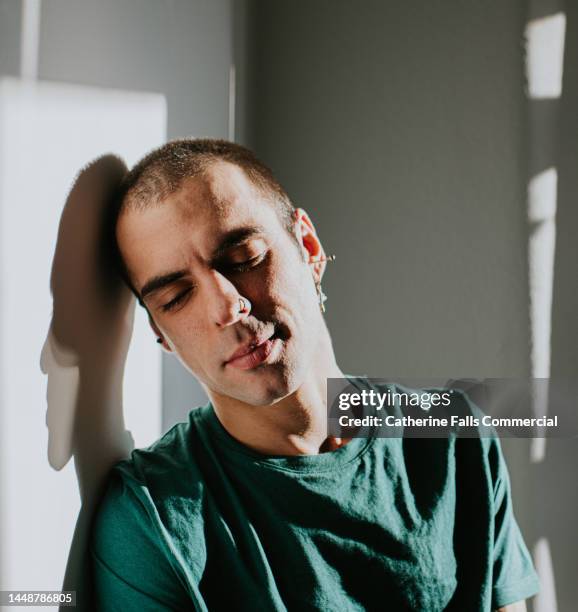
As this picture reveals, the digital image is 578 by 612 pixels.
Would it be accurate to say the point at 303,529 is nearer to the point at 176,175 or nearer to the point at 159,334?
the point at 159,334

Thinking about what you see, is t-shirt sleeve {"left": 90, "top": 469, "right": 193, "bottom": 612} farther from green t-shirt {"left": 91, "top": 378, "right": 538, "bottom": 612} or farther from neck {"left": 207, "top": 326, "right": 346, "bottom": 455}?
neck {"left": 207, "top": 326, "right": 346, "bottom": 455}

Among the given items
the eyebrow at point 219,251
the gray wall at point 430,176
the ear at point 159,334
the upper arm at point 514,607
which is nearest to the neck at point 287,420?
the ear at point 159,334

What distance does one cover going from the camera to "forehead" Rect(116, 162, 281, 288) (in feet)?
3.02

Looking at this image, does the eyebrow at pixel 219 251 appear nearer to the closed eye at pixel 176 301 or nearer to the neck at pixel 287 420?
the closed eye at pixel 176 301

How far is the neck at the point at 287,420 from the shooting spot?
3.34ft

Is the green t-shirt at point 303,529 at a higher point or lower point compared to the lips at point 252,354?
lower

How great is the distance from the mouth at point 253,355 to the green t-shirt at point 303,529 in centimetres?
16

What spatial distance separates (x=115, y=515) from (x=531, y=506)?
1118 millimetres

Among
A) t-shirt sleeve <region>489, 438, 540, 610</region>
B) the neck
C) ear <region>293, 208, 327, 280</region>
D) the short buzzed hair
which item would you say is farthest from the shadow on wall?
t-shirt sleeve <region>489, 438, 540, 610</region>

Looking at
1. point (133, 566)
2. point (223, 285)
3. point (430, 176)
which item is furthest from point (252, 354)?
point (430, 176)

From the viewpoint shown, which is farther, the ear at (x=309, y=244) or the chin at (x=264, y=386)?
the ear at (x=309, y=244)

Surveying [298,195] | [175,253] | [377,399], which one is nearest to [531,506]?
[377,399]

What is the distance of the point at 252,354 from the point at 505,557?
2.17 feet

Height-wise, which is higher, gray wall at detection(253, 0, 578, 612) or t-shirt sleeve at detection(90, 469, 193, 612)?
gray wall at detection(253, 0, 578, 612)
